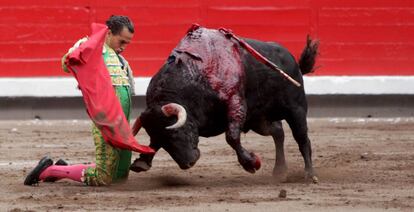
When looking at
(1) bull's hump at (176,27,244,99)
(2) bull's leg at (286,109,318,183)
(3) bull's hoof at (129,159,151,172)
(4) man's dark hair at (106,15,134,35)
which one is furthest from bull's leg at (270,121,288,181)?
(4) man's dark hair at (106,15,134,35)

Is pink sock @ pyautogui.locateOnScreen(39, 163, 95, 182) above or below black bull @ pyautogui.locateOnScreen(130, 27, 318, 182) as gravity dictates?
below

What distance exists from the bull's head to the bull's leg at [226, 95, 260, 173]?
6.7 inches

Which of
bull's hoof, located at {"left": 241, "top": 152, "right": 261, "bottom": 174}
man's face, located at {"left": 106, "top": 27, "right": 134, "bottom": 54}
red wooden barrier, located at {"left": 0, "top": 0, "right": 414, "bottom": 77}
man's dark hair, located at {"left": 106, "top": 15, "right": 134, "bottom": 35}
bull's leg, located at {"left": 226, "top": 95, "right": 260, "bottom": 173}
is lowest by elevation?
red wooden barrier, located at {"left": 0, "top": 0, "right": 414, "bottom": 77}

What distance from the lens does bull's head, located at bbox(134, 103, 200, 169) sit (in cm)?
611

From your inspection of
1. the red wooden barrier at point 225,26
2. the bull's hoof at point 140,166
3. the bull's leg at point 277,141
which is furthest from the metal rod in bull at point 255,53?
the red wooden barrier at point 225,26

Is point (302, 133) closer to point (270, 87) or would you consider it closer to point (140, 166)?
point (270, 87)

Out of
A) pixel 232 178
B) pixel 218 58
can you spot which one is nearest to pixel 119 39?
pixel 218 58

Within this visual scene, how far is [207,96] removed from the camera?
625 centimetres

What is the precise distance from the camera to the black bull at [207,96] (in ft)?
20.2

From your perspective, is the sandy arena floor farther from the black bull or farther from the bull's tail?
the bull's tail

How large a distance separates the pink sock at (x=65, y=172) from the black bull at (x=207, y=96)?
0.86 ft

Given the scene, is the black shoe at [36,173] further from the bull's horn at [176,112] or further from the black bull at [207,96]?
the bull's horn at [176,112]

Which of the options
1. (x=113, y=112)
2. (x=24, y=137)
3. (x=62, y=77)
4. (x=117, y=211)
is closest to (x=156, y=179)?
(x=113, y=112)

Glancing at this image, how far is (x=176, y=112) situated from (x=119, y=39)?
1.57 ft
